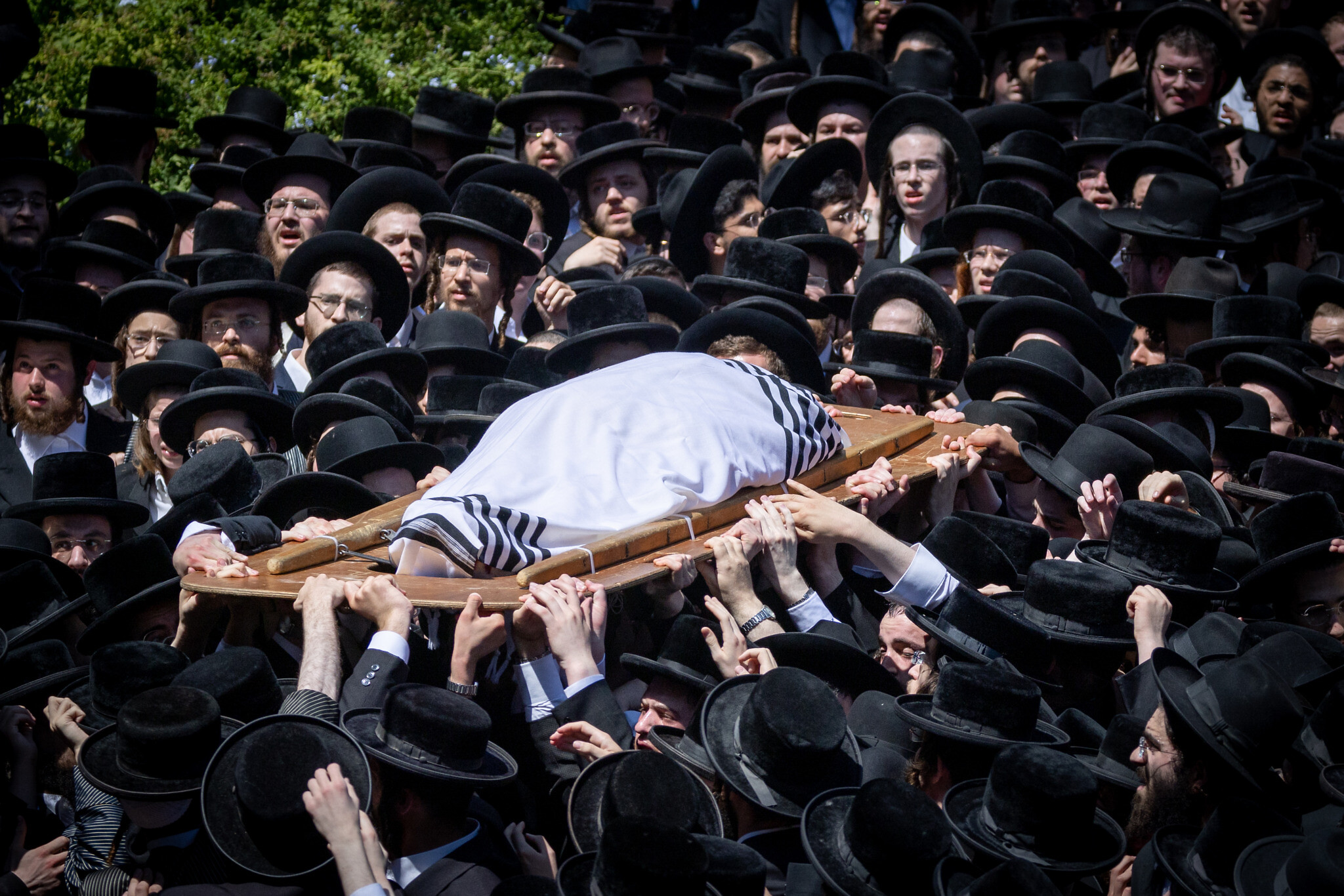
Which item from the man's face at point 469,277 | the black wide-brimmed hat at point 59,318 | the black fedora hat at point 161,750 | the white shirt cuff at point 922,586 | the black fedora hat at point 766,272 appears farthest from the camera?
the man's face at point 469,277

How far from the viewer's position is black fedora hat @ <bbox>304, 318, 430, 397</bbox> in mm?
6199

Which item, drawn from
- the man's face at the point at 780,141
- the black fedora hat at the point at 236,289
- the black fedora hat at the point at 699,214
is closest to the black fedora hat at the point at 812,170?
the black fedora hat at the point at 699,214

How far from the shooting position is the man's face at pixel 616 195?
864 centimetres

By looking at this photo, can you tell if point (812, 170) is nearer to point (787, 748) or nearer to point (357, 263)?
point (357, 263)

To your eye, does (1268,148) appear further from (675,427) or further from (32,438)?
(32,438)

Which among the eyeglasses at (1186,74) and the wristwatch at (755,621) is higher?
the eyeglasses at (1186,74)

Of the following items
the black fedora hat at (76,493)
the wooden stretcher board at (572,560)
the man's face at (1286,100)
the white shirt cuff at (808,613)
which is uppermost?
the man's face at (1286,100)

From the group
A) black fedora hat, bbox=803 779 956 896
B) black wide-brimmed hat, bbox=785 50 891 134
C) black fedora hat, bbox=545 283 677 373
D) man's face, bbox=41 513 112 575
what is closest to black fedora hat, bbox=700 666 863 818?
black fedora hat, bbox=803 779 956 896

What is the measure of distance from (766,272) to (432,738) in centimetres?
371

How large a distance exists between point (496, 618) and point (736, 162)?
4.59m

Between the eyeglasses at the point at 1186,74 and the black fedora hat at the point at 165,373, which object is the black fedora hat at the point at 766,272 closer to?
the black fedora hat at the point at 165,373

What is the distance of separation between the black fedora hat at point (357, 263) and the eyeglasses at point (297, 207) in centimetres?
117

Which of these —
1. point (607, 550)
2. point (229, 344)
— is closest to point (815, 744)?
point (607, 550)

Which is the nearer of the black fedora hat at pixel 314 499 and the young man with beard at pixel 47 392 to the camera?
the black fedora hat at pixel 314 499
